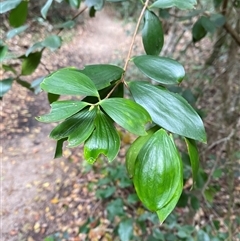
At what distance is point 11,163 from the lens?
93.9 inches

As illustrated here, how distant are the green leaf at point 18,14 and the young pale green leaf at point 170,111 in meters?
0.50

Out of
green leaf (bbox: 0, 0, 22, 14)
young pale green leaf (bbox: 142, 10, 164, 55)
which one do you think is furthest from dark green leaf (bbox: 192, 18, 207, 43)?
green leaf (bbox: 0, 0, 22, 14)

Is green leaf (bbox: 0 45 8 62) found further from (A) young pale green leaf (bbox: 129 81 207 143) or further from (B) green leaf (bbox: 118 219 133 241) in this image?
(B) green leaf (bbox: 118 219 133 241)

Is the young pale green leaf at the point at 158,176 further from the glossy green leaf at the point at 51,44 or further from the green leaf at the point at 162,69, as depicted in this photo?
Answer: the glossy green leaf at the point at 51,44

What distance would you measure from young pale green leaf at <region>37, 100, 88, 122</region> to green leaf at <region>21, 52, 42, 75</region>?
0.52 metres

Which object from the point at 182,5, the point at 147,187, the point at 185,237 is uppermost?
the point at 182,5

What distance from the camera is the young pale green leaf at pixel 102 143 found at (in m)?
0.34

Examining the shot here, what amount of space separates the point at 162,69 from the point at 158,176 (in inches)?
7.9

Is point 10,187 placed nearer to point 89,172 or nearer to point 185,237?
point 89,172

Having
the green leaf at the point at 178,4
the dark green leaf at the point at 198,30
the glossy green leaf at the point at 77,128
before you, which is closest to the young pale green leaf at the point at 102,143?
the glossy green leaf at the point at 77,128

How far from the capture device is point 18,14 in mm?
789

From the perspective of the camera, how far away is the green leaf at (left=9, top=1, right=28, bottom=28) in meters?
0.77

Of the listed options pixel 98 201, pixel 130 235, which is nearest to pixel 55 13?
pixel 98 201

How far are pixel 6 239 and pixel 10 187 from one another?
560 millimetres
